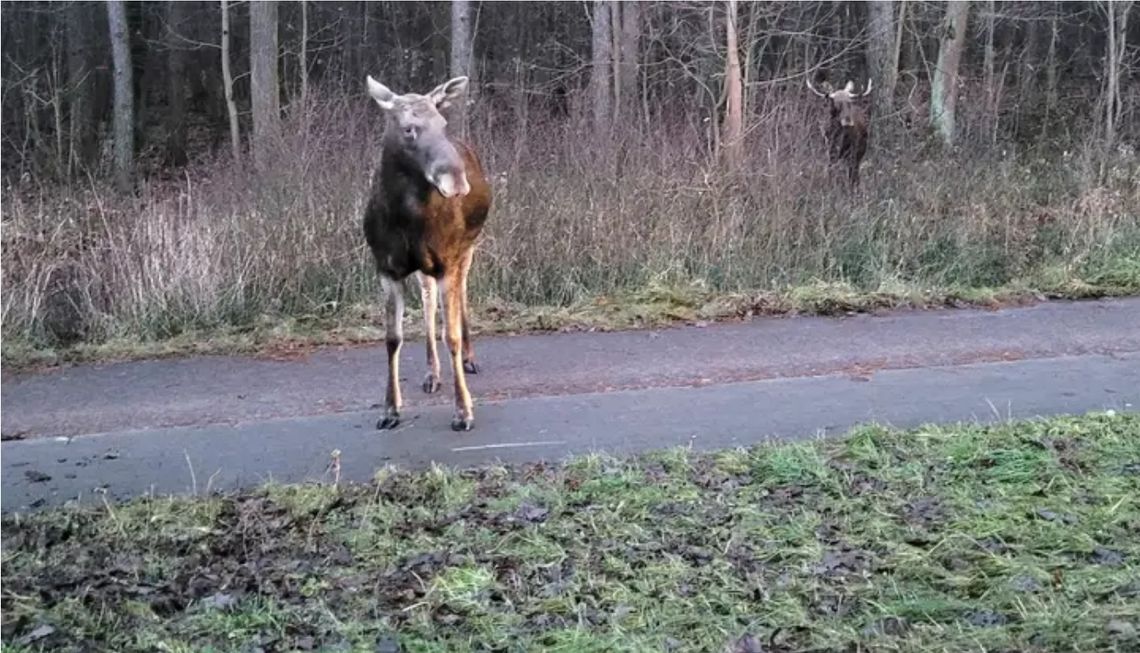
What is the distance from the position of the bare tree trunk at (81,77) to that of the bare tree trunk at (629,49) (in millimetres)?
11165

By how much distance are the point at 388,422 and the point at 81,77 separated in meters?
21.6

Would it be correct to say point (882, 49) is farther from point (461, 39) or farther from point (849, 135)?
point (461, 39)

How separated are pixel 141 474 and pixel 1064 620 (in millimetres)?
4827

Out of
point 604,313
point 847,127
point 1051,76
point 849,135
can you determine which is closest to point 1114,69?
point 847,127

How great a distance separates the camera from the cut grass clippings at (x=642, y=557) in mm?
4652

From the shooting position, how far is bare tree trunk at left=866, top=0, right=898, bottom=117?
21141 mm

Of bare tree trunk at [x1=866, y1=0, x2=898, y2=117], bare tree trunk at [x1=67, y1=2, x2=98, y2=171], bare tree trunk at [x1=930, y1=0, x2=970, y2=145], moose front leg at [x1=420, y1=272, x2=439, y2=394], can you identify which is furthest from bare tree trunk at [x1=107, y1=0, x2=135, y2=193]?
moose front leg at [x1=420, y1=272, x2=439, y2=394]

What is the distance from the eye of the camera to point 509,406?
8.16 meters

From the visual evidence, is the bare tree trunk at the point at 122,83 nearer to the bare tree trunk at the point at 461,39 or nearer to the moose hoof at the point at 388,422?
the bare tree trunk at the point at 461,39

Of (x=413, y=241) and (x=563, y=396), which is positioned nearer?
(x=413, y=241)

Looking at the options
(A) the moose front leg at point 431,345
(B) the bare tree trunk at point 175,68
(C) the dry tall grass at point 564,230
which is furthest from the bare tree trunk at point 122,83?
(A) the moose front leg at point 431,345

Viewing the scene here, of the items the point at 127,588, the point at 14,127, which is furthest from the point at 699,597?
the point at 14,127

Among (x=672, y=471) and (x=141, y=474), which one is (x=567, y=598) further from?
(x=141, y=474)

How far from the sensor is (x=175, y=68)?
96.2ft
